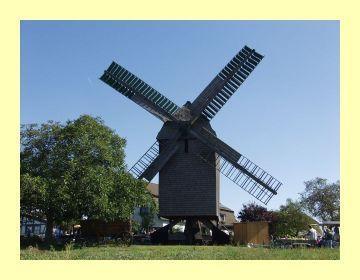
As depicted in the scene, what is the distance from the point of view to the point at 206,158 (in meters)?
34.9

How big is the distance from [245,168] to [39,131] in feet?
44.4

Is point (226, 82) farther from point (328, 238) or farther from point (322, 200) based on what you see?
point (322, 200)

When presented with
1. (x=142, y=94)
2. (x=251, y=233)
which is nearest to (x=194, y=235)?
(x=251, y=233)

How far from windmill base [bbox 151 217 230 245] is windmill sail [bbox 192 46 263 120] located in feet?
24.1

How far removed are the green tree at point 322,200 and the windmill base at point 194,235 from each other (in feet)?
130

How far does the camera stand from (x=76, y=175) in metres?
27.7

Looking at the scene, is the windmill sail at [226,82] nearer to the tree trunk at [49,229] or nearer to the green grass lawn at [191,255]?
the tree trunk at [49,229]

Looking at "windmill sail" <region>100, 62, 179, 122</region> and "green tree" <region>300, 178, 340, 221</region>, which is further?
"green tree" <region>300, 178, 340, 221</region>

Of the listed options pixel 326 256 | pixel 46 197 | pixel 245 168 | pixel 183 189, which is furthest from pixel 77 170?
pixel 326 256

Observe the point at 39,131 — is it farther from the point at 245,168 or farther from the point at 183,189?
the point at 245,168

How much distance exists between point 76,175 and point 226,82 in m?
13.4

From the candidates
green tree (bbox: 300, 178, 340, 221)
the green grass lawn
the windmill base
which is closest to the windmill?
the windmill base

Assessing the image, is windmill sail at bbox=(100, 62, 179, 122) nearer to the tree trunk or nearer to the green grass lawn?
the tree trunk

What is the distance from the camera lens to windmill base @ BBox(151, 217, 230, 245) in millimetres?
35250
